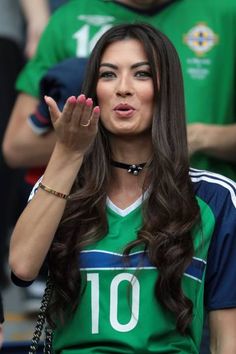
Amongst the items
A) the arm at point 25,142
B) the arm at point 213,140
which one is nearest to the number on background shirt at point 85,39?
the arm at point 25,142

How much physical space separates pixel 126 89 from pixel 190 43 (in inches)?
37.5

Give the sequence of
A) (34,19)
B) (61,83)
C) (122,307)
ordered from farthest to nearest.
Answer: (34,19), (61,83), (122,307)

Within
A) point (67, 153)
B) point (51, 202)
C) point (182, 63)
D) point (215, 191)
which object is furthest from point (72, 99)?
point (182, 63)

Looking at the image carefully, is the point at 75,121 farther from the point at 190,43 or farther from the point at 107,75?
the point at 190,43

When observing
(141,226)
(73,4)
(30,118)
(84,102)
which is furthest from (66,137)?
(73,4)

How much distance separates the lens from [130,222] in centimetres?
419

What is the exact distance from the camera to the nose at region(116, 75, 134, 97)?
4258mm

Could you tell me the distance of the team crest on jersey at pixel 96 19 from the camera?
17.2 feet

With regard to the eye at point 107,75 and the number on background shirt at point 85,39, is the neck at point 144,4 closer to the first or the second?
the number on background shirt at point 85,39

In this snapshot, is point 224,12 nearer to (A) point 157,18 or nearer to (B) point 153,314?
(A) point 157,18

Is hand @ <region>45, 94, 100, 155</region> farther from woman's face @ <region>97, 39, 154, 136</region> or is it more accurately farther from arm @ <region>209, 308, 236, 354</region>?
arm @ <region>209, 308, 236, 354</region>

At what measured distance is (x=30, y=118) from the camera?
16.8 ft

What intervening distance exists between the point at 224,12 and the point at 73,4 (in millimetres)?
710

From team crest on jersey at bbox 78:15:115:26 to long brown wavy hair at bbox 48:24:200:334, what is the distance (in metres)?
0.85
